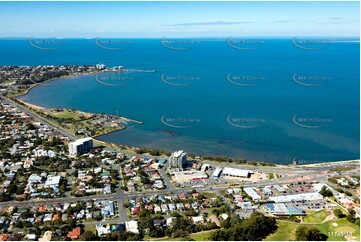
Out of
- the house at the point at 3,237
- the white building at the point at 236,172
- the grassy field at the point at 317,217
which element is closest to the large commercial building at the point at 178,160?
the white building at the point at 236,172

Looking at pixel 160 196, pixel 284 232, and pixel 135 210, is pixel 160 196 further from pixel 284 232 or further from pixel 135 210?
pixel 284 232

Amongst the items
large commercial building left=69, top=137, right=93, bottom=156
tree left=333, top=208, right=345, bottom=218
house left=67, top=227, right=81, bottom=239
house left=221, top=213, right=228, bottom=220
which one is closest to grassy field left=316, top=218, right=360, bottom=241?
tree left=333, top=208, right=345, bottom=218

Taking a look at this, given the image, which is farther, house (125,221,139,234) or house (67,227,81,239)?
house (125,221,139,234)

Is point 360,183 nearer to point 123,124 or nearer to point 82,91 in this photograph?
point 123,124

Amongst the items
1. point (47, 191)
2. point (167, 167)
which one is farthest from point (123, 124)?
point (47, 191)

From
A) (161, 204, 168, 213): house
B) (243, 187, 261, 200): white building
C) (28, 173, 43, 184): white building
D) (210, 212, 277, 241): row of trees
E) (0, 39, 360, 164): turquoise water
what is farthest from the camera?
(0, 39, 360, 164): turquoise water

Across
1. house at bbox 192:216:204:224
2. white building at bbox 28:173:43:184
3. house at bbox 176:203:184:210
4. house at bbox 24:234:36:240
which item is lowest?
white building at bbox 28:173:43:184

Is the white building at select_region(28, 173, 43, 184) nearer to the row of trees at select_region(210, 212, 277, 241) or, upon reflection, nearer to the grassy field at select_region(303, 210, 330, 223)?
the row of trees at select_region(210, 212, 277, 241)
